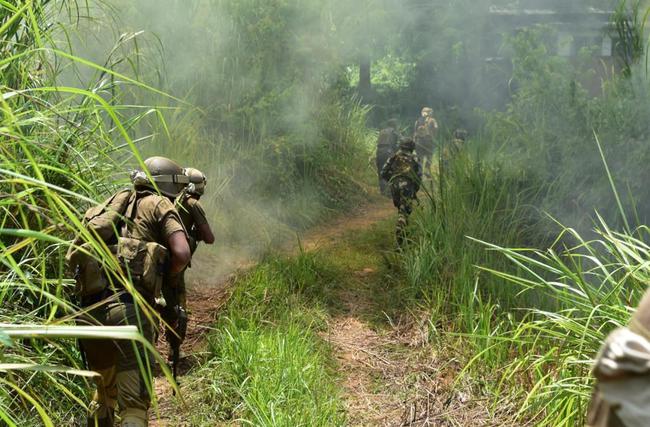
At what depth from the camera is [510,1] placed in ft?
51.5

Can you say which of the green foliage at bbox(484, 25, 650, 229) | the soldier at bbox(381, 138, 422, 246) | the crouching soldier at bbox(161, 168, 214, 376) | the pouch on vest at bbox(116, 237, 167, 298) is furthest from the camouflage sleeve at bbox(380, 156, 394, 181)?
the pouch on vest at bbox(116, 237, 167, 298)

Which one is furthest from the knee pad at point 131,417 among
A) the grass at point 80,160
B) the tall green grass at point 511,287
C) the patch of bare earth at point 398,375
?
the tall green grass at point 511,287

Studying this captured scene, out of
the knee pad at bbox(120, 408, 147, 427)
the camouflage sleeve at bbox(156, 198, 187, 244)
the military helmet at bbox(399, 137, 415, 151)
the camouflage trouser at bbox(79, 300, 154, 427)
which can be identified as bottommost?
the military helmet at bbox(399, 137, 415, 151)

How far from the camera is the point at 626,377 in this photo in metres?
1.40

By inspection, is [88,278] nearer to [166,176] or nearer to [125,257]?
[125,257]

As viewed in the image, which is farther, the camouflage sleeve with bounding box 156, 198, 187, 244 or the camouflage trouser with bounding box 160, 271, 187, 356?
the camouflage trouser with bounding box 160, 271, 187, 356

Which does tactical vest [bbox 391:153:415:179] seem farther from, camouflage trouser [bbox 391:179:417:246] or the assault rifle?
the assault rifle

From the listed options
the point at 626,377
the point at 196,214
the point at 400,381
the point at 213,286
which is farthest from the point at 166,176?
the point at 626,377

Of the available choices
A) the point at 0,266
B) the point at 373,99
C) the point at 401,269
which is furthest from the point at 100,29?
the point at 373,99

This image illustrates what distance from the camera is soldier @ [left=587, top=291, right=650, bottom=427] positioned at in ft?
4.51

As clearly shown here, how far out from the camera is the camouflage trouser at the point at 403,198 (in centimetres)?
905

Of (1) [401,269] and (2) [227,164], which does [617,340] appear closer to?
(1) [401,269]

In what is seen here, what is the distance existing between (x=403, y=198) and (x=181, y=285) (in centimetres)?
380

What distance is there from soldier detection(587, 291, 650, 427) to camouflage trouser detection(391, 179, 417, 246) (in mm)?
7520
